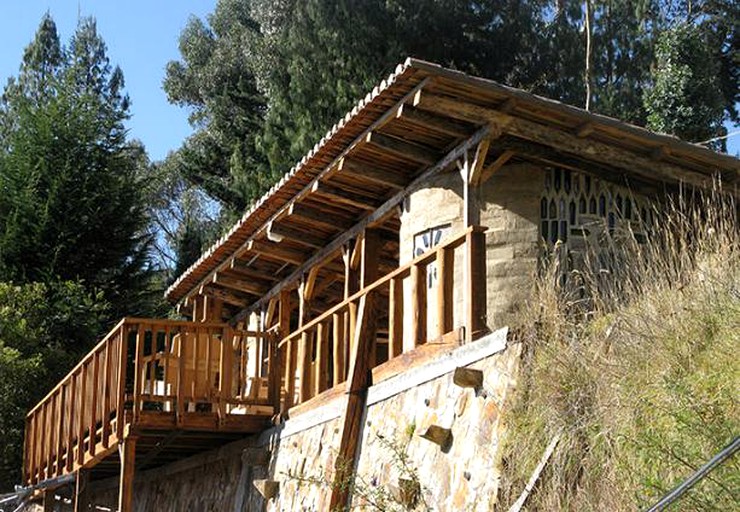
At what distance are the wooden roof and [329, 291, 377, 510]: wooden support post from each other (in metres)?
1.75

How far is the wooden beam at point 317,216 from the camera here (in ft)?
48.6

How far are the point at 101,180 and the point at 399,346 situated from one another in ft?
61.1

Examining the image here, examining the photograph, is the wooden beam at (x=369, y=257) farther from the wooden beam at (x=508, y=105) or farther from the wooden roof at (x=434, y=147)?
the wooden beam at (x=508, y=105)

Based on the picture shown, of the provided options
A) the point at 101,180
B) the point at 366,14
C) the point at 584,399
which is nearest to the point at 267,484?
the point at 584,399

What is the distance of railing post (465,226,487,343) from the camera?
9.85m

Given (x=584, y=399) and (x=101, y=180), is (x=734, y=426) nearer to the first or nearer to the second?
(x=584, y=399)

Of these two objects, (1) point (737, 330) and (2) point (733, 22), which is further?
(2) point (733, 22)

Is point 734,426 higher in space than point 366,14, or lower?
lower

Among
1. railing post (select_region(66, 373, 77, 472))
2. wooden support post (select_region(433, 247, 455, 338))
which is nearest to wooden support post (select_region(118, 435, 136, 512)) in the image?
railing post (select_region(66, 373, 77, 472))

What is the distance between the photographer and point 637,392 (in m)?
7.61

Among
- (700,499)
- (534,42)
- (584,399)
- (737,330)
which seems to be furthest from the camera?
(534,42)

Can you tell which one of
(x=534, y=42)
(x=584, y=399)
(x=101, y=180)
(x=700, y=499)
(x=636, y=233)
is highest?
(x=534, y=42)

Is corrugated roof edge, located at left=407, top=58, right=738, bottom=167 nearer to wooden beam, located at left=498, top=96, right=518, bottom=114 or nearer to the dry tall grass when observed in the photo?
wooden beam, located at left=498, top=96, right=518, bottom=114

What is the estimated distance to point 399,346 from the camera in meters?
11.2
